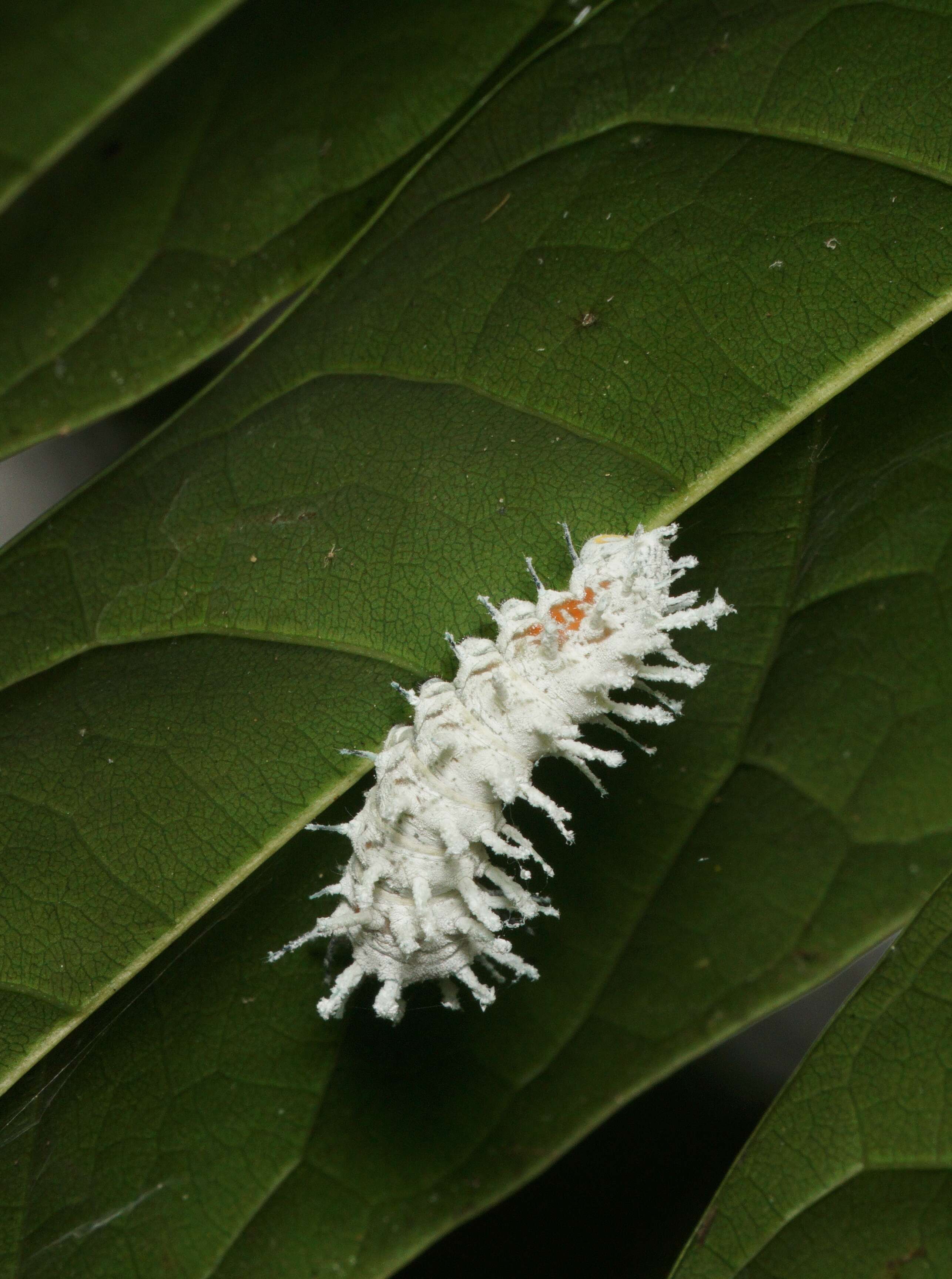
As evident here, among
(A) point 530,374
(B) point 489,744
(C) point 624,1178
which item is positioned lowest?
(C) point 624,1178

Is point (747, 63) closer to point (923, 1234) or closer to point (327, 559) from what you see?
point (327, 559)

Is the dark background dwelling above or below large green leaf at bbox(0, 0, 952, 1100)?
below

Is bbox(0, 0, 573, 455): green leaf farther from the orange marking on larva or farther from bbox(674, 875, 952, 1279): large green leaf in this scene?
bbox(674, 875, 952, 1279): large green leaf

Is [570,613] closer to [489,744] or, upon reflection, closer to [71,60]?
[489,744]

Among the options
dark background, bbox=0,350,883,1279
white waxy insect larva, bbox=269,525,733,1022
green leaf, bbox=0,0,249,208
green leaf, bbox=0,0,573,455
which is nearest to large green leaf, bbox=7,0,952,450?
green leaf, bbox=0,0,573,455

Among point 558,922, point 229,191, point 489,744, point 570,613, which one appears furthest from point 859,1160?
point 229,191

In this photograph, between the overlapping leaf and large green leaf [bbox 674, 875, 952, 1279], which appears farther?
large green leaf [bbox 674, 875, 952, 1279]
